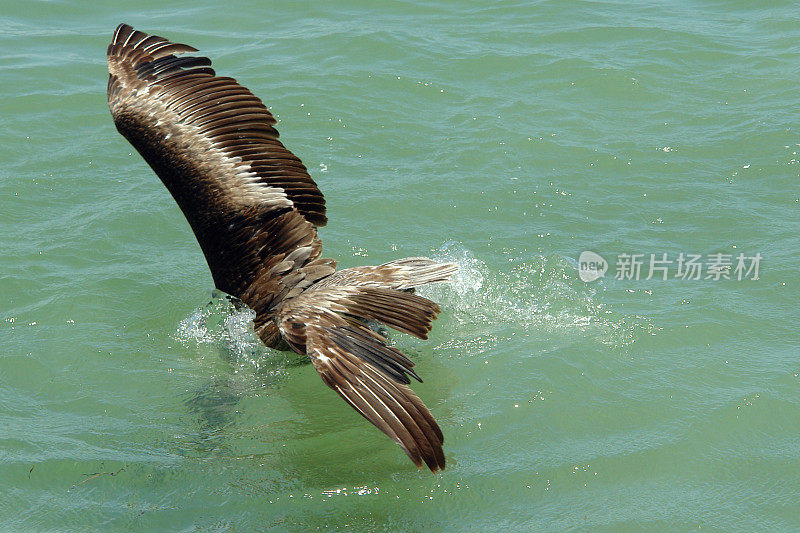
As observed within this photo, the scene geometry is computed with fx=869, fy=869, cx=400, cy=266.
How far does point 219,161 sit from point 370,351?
1956 millimetres

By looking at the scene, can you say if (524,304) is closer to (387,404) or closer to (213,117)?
(387,404)

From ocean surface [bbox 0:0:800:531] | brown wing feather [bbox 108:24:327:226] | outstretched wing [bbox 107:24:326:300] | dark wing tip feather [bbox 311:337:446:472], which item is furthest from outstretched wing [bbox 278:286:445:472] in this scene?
brown wing feather [bbox 108:24:327:226]

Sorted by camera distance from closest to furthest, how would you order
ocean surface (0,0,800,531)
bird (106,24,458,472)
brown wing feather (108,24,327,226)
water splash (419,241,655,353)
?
1. ocean surface (0,0,800,531)
2. bird (106,24,458,472)
3. water splash (419,241,655,353)
4. brown wing feather (108,24,327,226)

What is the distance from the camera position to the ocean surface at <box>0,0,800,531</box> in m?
4.08

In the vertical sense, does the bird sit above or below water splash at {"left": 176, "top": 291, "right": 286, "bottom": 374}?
above

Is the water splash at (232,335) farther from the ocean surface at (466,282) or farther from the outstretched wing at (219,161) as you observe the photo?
the outstretched wing at (219,161)

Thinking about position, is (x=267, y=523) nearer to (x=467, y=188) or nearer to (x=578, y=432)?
(x=578, y=432)

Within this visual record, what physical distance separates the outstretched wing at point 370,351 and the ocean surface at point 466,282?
23.4 inches

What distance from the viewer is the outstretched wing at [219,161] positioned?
5.20 meters

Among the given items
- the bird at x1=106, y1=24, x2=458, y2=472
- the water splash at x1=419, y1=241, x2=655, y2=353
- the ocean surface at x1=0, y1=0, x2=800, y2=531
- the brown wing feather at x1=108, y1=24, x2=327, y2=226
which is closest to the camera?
the ocean surface at x1=0, y1=0, x2=800, y2=531

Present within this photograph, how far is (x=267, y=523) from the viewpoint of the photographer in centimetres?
389

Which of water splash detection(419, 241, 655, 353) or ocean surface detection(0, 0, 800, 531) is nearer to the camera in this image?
ocean surface detection(0, 0, 800, 531)

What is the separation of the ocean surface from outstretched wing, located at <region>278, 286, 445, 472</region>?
59 cm

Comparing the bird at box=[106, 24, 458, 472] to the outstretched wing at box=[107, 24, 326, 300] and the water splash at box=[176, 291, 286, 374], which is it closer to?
the outstretched wing at box=[107, 24, 326, 300]
